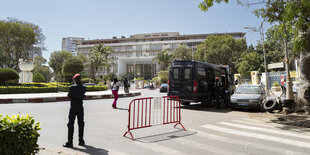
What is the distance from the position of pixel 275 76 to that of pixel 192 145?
98.4 feet

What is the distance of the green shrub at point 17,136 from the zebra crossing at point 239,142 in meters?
2.34

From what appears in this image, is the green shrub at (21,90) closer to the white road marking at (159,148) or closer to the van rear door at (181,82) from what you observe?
the van rear door at (181,82)

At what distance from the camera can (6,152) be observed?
263 cm

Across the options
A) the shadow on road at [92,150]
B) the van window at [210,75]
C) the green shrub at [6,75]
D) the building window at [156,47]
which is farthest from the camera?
the building window at [156,47]

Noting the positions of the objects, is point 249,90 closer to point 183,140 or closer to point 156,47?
point 183,140

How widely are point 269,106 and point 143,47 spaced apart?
78.7 metres

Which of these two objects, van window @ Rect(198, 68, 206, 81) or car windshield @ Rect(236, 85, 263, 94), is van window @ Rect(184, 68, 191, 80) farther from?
car windshield @ Rect(236, 85, 263, 94)

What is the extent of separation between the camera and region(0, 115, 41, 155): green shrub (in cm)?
267

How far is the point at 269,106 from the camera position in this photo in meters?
10.3

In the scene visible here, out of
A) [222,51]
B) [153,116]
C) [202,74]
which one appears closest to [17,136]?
[153,116]

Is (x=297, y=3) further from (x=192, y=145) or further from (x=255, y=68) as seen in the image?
(x=255, y=68)

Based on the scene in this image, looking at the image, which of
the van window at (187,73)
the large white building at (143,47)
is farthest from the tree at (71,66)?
the large white building at (143,47)

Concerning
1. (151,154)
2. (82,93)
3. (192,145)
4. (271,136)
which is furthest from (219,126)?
(82,93)

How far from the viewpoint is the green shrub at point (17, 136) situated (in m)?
2.67
